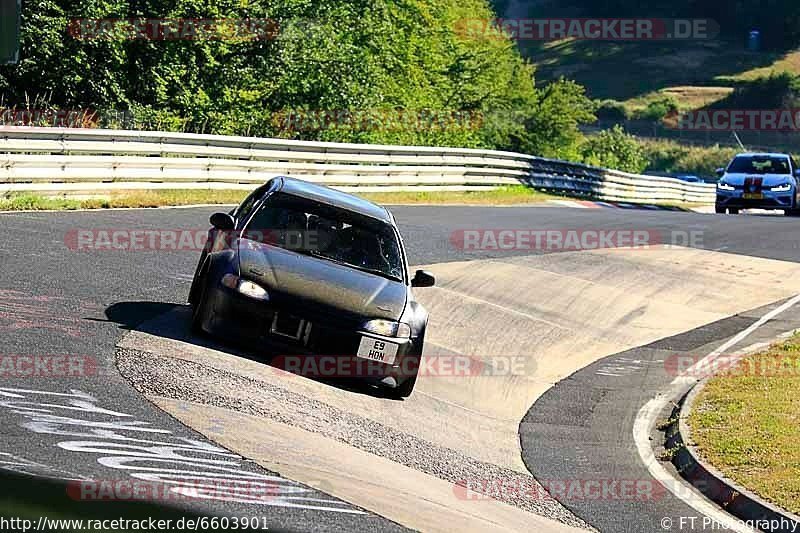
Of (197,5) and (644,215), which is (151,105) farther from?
(644,215)

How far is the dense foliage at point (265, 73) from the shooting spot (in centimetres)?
2998

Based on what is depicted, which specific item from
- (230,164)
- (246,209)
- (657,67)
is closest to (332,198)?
(246,209)

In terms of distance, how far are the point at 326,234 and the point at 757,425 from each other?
162 inches

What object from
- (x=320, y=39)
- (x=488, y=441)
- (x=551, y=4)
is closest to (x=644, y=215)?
(x=320, y=39)

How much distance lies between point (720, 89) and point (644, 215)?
79080 mm

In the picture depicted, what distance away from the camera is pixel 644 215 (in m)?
28.5

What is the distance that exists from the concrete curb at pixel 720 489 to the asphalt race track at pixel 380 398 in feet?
1.22

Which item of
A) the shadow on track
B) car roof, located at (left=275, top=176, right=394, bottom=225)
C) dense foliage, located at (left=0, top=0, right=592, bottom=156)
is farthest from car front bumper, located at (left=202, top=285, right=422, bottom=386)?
dense foliage, located at (left=0, top=0, right=592, bottom=156)

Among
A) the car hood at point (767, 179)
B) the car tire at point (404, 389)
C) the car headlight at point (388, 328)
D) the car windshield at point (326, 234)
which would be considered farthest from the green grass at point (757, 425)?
the car hood at point (767, 179)

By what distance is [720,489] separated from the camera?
8.97 metres

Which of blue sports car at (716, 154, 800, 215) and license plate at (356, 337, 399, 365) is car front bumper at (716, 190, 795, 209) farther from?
license plate at (356, 337, 399, 365)

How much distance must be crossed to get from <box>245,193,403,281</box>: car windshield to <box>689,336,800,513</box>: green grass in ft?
10.1

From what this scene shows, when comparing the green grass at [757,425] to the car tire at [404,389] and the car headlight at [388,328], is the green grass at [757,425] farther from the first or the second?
the car headlight at [388,328]

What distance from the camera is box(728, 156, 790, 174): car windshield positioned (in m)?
33.1
